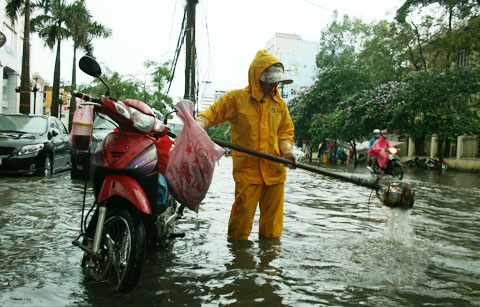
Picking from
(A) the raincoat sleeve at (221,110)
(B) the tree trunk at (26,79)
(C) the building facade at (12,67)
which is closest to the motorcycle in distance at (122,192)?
(A) the raincoat sleeve at (221,110)

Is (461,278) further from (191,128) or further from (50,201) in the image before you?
(50,201)

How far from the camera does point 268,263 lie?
4152mm

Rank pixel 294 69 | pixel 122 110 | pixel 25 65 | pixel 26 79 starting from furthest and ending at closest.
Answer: pixel 294 69, pixel 25 65, pixel 26 79, pixel 122 110

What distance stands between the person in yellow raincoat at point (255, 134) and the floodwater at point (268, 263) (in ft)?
1.43

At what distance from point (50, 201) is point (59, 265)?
147 inches

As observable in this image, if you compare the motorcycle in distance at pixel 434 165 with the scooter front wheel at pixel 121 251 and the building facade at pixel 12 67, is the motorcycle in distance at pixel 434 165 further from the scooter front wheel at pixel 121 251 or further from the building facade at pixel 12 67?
the scooter front wheel at pixel 121 251

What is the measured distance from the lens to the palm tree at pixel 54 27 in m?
28.0

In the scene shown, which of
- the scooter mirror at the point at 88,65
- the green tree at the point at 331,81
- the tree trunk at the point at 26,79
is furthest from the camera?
the green tree at the point at 331,81

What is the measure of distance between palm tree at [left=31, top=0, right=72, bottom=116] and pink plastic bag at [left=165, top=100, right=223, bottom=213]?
2642 cm

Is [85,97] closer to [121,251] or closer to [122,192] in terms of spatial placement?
[122,192]

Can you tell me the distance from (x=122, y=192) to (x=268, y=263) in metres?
1.56

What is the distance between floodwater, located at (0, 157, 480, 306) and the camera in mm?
3240

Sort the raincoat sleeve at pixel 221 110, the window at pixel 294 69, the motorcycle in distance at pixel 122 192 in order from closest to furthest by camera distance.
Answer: the motorcycle in distance at pixel 122 192
the raincoat sleeve at pixel 221 110
the window at pixel 294 69

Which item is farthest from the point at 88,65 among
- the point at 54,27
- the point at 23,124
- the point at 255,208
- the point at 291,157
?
the point at 54,27
